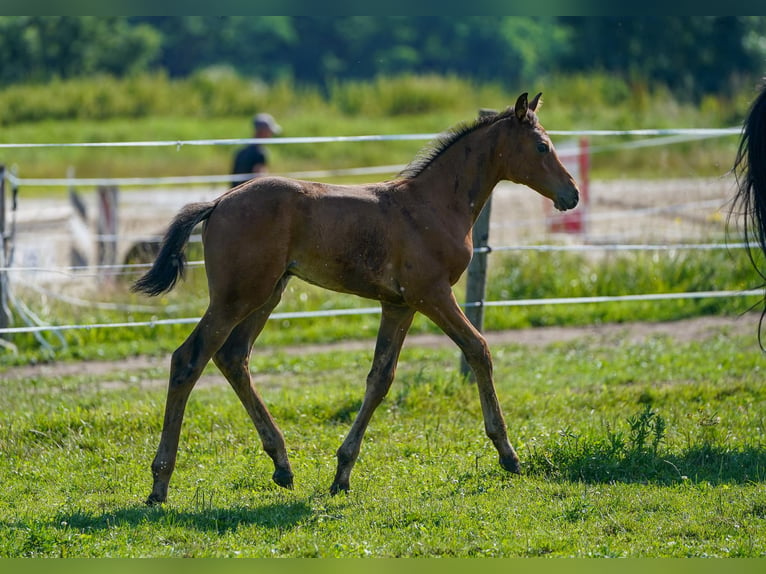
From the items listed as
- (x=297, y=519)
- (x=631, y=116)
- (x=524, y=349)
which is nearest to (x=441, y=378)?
(x=524, y=349)

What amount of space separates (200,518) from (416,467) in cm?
160

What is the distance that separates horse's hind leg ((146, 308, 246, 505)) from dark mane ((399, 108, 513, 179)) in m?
1.52

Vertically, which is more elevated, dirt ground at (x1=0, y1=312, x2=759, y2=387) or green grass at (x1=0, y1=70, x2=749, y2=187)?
green grass at (x1=0, y1=70, x2=749, y2=187)

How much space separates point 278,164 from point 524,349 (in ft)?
51.7

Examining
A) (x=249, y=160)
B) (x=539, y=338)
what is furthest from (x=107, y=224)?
(x=539, y=338)

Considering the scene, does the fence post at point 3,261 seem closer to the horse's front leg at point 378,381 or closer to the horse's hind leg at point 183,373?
the horse's hind leg at point 183,373

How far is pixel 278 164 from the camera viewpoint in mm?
25594

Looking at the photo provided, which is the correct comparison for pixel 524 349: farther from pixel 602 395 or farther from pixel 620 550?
pixel 620 550

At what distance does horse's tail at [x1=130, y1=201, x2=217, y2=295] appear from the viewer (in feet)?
19.5

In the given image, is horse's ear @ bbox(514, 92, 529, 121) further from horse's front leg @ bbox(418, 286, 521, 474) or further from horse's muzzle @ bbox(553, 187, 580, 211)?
horse's front leg @ bbox(418, 286, 521, 474)

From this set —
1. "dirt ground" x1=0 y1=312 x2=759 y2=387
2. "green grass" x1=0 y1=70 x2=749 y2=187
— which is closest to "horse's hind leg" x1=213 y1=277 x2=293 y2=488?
"dirt ground" x1=0 y1=312 x2=759 y2=387

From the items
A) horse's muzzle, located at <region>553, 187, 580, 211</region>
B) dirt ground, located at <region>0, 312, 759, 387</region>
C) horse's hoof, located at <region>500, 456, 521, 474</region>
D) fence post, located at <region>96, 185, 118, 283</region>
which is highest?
horse's muzzle, located at <region>553, 187, 580, 211</region>

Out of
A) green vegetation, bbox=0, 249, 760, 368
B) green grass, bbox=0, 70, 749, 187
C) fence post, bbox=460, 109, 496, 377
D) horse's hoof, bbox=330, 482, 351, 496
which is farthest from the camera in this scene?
green grass, bbox=0, 70, 749, 187

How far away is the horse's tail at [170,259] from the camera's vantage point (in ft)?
19.5
